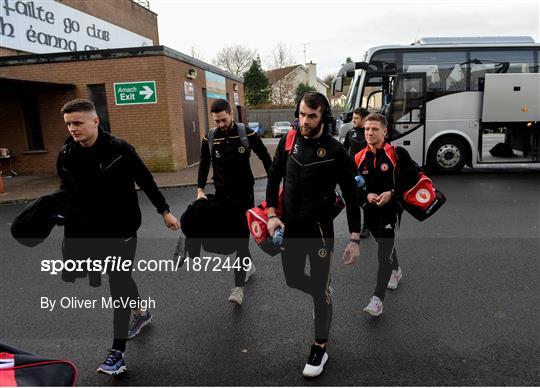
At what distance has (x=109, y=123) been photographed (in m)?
13.2

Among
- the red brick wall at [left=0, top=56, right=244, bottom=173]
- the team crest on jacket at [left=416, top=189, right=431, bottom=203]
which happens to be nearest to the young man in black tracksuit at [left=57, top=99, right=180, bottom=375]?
the team crest on jacket at [left=416, top=189, right=431, bottom=203]

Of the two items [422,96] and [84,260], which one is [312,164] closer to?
[84,260]

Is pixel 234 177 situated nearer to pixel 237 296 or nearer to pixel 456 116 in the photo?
pixel 237 296

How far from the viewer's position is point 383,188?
3689 mm

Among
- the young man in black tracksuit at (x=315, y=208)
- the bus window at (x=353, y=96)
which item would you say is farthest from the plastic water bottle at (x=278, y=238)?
the bus window at (x=353, y=96)

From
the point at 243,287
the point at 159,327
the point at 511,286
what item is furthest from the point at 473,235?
the point at 159,327

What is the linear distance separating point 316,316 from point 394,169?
150 cm

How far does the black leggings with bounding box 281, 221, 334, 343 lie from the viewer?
2.82 meters

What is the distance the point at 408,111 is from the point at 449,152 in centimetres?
158

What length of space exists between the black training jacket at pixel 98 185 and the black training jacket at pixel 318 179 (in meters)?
1.18

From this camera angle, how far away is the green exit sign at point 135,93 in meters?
12.7

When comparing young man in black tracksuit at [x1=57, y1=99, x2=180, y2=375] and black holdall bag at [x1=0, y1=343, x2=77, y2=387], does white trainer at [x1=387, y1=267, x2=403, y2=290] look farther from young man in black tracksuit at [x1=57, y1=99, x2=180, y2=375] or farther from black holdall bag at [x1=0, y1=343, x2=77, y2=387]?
black holdall bag at [x1=0, y1=343, x2=77, y2=387]

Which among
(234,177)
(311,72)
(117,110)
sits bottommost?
(234,177)

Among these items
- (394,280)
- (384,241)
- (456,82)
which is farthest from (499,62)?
(384,241)
